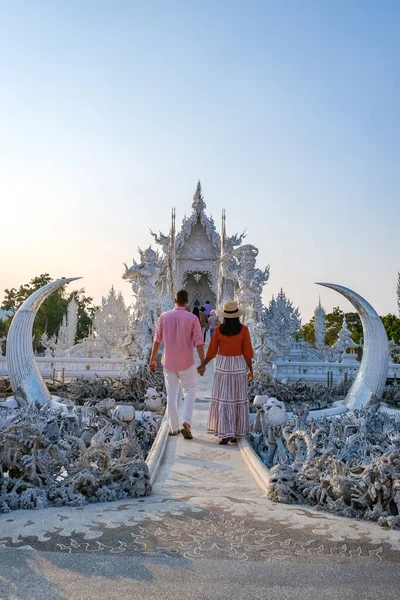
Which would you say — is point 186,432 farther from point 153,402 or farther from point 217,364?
point 153,402

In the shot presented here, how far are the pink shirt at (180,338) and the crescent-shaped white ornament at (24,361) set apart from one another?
2.99m

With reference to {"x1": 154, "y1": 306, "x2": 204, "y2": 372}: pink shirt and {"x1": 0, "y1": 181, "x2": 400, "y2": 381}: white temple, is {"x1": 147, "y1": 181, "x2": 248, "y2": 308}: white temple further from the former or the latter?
{"x1": 154, "y1": 306, "x2": 204, "y2": 372}: pink shirt

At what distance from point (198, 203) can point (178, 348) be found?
1869cm

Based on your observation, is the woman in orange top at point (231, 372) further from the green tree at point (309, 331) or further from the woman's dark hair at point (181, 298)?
the green tree at point (309, 331)

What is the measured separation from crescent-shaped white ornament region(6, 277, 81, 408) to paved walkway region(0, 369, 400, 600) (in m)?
4.79

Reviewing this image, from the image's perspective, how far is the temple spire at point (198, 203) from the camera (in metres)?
23.8

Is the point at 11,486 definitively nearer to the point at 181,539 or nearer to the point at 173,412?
the point at 181,539

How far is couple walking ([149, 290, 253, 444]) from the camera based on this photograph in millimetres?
5660

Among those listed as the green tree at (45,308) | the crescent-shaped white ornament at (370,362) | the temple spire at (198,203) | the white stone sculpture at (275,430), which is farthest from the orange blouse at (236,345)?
the green tree at (45,308)

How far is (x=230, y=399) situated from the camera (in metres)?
5.76

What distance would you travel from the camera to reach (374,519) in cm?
316

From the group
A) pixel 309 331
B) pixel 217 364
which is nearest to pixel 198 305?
pixel 217 364

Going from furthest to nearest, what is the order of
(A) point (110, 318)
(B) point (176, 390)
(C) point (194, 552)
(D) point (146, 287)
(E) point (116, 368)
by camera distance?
(A) point (110, 318)
(D) point (146, 287)
(E) point (116, 368)
(B) point (176, 390)
(C) point (194, 552)

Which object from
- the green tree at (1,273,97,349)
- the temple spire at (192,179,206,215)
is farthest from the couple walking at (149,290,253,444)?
the green tree at (1,273,97,349)
